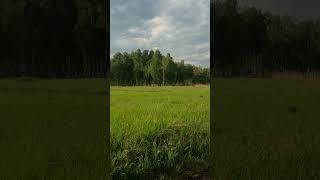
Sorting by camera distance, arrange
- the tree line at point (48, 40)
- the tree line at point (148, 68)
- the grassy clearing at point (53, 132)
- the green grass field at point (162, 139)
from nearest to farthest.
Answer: the grassy clearing at point (53, 132)
the green grass field at point (162, 139)
the tree line at point (148, 68)
the tree line at point (48, 40)

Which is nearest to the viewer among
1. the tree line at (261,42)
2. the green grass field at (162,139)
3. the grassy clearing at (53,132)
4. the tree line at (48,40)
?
the grassy clearing at (53,132)

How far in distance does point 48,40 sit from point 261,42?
20.0ft

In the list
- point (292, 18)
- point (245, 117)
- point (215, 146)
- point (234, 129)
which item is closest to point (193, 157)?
point (215, 146)

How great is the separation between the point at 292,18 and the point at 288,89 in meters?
2.64

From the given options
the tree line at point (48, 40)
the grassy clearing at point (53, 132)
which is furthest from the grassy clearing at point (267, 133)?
the tree line at point (48, 40)

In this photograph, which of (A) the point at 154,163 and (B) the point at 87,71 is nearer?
(A) the point at 154,163

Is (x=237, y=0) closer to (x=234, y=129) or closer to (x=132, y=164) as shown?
(x=234, y=129)

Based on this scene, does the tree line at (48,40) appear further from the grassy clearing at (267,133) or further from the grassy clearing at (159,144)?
the grassy clearing at (159,144)

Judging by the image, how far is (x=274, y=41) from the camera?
41.2 ft

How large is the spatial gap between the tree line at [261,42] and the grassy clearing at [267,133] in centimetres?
107

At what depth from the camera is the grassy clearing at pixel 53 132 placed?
3.80 metres

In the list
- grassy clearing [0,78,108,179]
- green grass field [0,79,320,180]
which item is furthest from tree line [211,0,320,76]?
grassy clearing [0,78,108,179]

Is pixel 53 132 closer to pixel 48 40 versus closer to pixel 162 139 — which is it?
pixel 162 139

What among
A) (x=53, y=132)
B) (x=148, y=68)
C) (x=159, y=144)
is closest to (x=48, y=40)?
(x=148, y=68)
